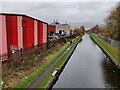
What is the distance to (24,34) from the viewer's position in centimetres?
2119

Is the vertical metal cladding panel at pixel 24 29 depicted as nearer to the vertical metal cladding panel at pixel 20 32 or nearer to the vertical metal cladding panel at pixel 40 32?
the vertical metal cladding panel at pixel 20 32

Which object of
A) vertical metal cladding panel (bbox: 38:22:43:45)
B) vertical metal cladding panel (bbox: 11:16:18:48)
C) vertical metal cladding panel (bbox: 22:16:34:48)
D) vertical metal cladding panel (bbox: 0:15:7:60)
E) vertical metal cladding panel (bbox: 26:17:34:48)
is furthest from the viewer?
vertical metal cladding panel (bbox: 38:22:43:45)

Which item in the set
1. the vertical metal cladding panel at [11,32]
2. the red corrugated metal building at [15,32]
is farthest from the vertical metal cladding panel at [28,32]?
the vertical metal cladding panel at [11,32]

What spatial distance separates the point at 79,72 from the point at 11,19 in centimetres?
649

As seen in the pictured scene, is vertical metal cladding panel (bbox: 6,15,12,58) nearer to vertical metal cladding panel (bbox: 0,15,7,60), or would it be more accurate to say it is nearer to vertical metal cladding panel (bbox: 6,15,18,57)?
vertical metal cladding panel (bbox: 6,15,18,57)

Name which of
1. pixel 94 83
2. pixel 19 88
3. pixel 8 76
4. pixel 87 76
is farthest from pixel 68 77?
pixel 19 88

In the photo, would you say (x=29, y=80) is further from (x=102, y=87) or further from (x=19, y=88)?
(x=102, y=87)

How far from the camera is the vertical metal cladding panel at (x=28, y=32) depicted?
2123 centimetres

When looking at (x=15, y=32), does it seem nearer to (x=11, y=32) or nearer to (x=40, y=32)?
(x=11, y=32)

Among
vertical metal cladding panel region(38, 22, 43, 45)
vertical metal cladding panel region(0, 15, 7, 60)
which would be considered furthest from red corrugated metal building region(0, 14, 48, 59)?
vertical metal cladding panel region(38, 22, 43, 45)

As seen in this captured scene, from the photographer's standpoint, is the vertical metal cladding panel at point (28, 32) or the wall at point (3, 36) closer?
the wall at point (3, 36)

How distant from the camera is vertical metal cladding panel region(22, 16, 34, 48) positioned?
21.2 metres

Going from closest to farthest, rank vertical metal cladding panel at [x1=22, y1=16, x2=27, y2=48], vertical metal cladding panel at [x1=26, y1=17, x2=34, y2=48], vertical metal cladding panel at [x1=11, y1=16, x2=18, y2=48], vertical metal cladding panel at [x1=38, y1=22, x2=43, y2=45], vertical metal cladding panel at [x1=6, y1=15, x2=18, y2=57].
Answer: vertical metal cladding panel at [x1=6, y1=15, x2=18, y2=57]
vertical metal cladding panel at [x1=11, y1=16, x2=18, y2=48]
vertical metal cladding panel at [x1=22, y1=16, x2=27, y2=48]
vertical metal cladding panel at [x1=26, y1=17, x2=34, y2=48]
vertical metal cladding panel at [x1=38, y1=22, x2=43, y2=45]

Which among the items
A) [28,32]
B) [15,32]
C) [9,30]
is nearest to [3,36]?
[9,30]
